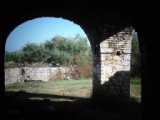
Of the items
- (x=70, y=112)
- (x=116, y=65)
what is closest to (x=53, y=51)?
(x=116, y=65)

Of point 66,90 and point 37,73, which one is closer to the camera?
point 66,90

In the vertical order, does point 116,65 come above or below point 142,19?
below

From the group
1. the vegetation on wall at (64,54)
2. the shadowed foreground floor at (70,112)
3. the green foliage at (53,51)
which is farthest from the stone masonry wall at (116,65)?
the green foliage at (53,51)

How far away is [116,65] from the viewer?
7.70m

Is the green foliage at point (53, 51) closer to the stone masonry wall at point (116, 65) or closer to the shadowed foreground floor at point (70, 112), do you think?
the stone masonry wall at point (116, 65)

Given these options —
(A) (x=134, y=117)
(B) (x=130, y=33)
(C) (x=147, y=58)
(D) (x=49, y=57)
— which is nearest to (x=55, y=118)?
(A) (x=134, y=117)

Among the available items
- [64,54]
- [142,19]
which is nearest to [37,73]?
[64,54]

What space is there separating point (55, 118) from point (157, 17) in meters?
3.67

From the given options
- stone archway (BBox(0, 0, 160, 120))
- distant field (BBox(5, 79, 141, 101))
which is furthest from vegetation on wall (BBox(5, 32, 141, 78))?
stone archway (BBox(0, 0, 160, 120))

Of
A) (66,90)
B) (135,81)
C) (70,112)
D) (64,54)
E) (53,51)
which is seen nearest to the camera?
(70,112)

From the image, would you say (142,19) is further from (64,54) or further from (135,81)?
(64,54)

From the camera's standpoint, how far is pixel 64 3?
18.4ft

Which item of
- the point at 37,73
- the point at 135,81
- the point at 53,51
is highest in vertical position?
the point at 53,51

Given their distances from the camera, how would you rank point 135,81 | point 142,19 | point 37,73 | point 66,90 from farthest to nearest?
point 37,73 → point 135,81 → point 66,90 → point 142,19
